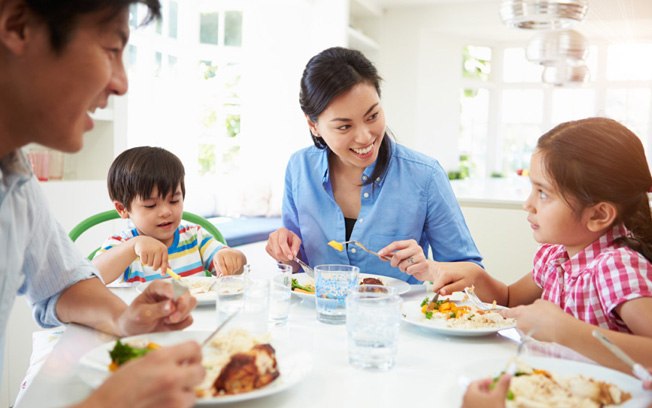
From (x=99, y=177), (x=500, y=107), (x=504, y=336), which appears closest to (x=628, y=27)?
(x=500, y=107)

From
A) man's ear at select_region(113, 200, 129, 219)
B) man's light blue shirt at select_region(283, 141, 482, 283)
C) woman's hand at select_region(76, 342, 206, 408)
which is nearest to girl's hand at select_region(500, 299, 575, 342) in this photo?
woman's hand at select_region(76, 342, 206, 408)

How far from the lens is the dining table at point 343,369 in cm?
85

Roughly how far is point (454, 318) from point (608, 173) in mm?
468

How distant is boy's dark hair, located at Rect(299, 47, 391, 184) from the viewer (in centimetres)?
184

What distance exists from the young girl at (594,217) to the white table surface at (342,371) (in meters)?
0.17

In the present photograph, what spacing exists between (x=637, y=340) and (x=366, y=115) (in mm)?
1047

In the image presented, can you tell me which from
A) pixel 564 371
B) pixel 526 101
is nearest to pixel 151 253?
pixel 564 371

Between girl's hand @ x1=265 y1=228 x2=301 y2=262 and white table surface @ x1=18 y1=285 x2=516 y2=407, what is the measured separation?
0.50 meters

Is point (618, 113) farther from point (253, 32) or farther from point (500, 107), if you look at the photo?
point (253, 32)

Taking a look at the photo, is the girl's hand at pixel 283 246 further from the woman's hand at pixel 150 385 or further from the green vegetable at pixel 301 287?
the woman's hand at pixel 150 385

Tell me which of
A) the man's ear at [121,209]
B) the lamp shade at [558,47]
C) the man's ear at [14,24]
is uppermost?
the lamp shade at [558,47]

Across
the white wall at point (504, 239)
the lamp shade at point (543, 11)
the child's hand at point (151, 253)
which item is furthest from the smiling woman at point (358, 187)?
the white wall at point (504, 239)

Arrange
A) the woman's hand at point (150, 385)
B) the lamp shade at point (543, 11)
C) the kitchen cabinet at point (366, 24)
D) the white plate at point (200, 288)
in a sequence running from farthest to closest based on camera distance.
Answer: the kitchen cabinet at point (366, 24)
the lamp shade at point (543, 11)
the white plate at point (200, 288)
the woman's hand at point (150, 385)

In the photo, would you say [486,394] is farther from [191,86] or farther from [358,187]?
[191,86]
